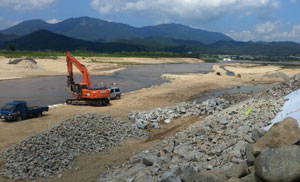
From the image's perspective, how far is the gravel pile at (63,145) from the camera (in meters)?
15.0

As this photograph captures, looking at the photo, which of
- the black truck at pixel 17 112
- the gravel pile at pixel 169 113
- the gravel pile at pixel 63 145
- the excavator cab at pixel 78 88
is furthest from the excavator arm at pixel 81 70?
the gravel pile at pixel 63 145

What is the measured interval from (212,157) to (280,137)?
3.81 meters

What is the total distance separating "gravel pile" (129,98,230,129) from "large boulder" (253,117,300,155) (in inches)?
577

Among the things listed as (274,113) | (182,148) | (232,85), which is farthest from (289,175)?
(232,85)

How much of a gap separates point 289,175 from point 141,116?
63.4ft

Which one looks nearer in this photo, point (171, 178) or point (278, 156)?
point (278, 156)

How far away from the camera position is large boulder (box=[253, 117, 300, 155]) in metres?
8.95

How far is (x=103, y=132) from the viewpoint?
66.8ft

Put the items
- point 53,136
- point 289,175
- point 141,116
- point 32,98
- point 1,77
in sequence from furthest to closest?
point 1,77 < point 32,98 < point 141,116 < point 53,136 < point 289,175

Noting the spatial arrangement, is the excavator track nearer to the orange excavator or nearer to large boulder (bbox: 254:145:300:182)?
the orange excavator

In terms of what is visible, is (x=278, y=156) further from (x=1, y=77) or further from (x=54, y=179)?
(x=1, y=77)

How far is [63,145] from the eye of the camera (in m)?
17.4

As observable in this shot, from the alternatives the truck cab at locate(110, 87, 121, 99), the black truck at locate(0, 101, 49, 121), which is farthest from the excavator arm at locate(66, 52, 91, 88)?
the black truck at locate(0, 101, 49, 121)

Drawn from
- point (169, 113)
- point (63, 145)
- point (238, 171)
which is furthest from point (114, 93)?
point (238, 171)
